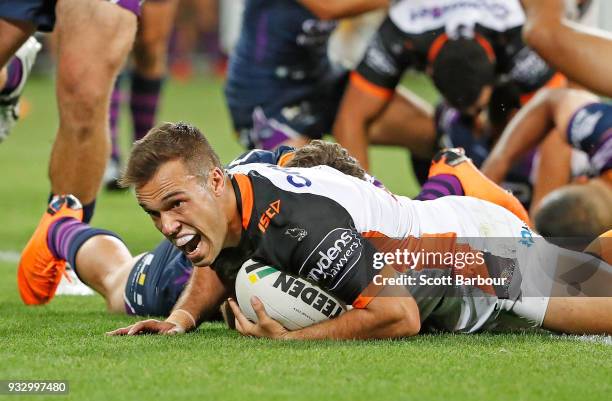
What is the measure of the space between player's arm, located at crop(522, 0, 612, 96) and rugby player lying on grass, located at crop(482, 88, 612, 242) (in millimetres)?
359

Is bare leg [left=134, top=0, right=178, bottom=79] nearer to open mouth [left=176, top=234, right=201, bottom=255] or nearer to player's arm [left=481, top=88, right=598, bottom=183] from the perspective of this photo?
player's arm [left=481, top=88, right=598, bottom=183]

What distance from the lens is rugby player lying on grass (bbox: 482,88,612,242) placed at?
511 cm

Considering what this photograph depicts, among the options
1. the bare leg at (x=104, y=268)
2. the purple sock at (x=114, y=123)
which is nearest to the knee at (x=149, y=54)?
the purple sock at (x=114, y=123)

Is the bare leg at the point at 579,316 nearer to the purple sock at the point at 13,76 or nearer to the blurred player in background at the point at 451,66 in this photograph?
the blurred player in background at the point at 451,66

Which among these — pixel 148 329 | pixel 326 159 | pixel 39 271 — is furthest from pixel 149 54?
pixel 148 329

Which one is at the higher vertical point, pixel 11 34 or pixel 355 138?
pixel 11 34

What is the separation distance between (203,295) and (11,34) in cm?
155

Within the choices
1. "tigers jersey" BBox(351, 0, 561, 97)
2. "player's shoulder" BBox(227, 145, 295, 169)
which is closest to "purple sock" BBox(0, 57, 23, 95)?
"player's shoulder" BBox(227, 145, 295, 169)

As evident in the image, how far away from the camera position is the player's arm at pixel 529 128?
19.5 ft

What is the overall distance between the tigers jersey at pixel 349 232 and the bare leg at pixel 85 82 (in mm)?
1008

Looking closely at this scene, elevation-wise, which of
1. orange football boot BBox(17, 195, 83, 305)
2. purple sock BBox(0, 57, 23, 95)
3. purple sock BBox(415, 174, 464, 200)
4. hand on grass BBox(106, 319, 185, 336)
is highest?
purple sock BBox(0, 57, 23, 95)

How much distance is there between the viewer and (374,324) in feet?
11.9

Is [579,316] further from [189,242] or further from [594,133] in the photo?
[594,133]

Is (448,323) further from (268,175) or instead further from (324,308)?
(268,175)
